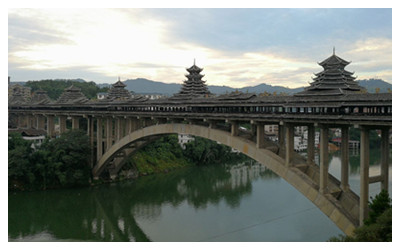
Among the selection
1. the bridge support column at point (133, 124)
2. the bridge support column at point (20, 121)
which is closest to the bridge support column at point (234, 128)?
the bridge support column at point (133, 124)

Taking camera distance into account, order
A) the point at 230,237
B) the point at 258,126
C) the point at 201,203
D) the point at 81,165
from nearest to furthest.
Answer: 1. the point at 258,126
2. the point at 230,237
3. the point at 201,203
4. the point at 81,165

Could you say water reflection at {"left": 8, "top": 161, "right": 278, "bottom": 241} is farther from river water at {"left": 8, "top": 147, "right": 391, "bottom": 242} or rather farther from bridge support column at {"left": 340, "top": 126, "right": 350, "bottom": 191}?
bridge support column at {"left": 340, "top": 126, "right": 350, "bottom": 191}

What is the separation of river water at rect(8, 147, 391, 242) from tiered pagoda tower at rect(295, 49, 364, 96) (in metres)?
9.59

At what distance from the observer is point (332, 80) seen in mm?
18609

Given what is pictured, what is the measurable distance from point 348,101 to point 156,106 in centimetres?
1788

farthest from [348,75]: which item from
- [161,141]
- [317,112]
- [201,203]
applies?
[161,141]

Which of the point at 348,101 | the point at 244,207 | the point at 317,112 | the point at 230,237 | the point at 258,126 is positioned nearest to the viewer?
the point at 348,101

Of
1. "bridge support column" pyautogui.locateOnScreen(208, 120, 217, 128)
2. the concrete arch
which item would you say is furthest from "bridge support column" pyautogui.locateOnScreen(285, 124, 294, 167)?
"bridge support column" pyautogui.locateOnScreen(208, 120, 217, 128)

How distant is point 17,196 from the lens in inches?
1321

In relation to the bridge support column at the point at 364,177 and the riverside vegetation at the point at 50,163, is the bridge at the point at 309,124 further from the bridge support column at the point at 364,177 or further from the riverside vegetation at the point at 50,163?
the riverside vegetation at the point at 50,163

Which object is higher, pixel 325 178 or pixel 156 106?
pixel 156 106

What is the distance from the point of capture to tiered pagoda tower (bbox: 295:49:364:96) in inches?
718

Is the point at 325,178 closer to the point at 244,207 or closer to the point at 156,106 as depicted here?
the point at 244,207

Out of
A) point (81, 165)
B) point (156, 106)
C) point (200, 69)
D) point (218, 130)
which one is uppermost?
point (200, 69)
